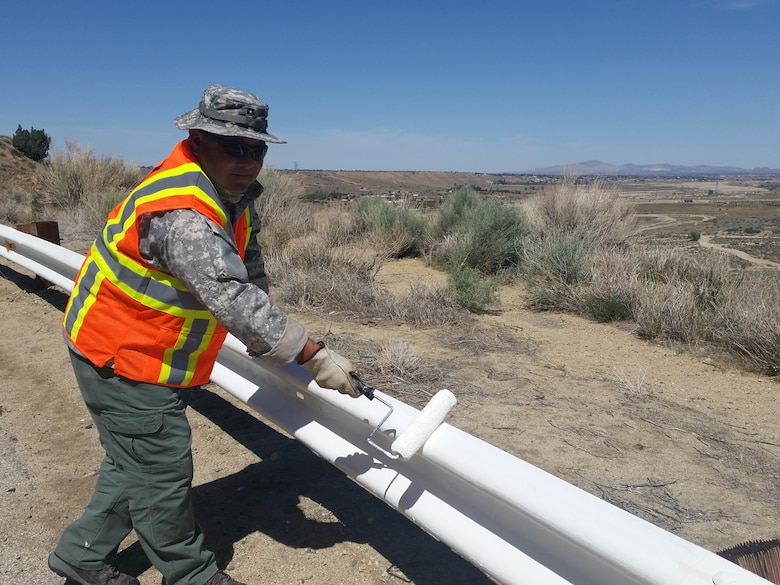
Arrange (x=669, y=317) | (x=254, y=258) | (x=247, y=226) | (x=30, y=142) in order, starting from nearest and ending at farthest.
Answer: (x=247, y=226)
(x=254, y=258)
(x=669, y=317)
(x=30, y=142)

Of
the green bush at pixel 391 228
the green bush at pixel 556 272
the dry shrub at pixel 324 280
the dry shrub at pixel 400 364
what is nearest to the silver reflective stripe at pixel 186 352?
the dry shrub at pixel 400 364

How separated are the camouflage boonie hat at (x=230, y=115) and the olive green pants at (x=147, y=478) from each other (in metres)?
0.98

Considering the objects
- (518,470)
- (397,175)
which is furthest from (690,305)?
(397,175)

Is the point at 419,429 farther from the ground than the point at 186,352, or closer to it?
closer to it

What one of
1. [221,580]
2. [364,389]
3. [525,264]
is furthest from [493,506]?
[525,264]

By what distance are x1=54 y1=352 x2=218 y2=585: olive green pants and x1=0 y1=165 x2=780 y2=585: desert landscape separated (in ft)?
0.95

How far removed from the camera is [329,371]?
238cm

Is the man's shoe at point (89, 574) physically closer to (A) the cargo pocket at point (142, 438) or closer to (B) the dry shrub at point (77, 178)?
(A) the cargo pocket at point (142, 438)

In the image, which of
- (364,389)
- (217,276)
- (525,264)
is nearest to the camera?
(217,276)

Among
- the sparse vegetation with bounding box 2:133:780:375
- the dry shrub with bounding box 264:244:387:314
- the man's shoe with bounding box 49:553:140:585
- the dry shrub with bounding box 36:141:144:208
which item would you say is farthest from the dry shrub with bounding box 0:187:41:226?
the man's shoe with bounding box 49:553:140:585

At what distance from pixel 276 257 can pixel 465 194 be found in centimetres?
604

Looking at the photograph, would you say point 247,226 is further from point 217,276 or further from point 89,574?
point 89,574

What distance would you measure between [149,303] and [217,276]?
344mm

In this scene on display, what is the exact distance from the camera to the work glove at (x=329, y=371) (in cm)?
238
